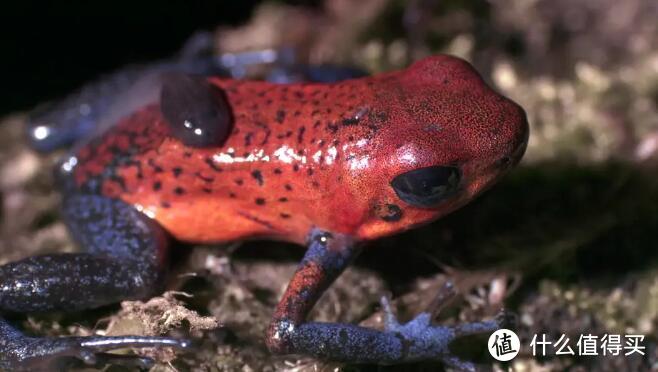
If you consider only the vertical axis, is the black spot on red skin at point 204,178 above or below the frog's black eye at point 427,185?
below

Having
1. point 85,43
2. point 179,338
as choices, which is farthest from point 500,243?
point 85,43

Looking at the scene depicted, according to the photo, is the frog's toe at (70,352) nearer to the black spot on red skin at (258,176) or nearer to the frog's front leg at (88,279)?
A: the frog's front leg at (88,279)

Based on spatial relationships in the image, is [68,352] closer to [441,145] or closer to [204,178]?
[204,178]

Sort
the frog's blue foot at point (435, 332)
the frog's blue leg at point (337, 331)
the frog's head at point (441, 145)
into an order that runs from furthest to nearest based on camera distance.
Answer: the frog's blue foot at point (435, 332) < the frog's blue leg at point (337, 331) < the frog's head at point (441, 145)

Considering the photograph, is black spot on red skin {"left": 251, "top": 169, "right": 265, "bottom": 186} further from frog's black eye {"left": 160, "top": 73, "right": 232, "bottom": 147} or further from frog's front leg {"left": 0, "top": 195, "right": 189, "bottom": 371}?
frog's front leg {"left": 0, "top": 195, "right": 189, "bottom": 371}

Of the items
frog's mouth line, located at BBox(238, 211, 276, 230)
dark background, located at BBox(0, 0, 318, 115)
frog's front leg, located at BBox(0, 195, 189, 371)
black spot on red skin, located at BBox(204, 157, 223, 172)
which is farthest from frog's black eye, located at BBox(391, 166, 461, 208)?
dark background, located at BBox(0, 0, 318, 115)

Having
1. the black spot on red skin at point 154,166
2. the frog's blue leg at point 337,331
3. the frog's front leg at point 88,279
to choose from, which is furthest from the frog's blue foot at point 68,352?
the black spot on red skin at point 154,166
